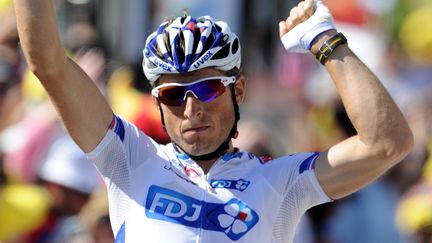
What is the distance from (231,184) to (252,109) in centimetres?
459

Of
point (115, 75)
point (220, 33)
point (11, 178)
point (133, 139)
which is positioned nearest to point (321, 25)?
point (220, 33)

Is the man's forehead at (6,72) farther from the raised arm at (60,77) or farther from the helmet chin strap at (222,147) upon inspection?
the raised arm at (60,77)

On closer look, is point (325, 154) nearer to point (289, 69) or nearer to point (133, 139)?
point (133, 139)

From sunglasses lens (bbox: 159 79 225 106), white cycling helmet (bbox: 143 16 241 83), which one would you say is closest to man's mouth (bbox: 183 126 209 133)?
sunglasses lens (bbox: 159 79 225 106)

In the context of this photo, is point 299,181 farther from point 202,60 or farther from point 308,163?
point 202,60

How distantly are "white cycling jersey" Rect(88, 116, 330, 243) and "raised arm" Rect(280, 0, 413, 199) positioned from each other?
0.09 metres

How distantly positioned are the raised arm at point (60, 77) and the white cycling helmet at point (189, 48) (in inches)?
11.3

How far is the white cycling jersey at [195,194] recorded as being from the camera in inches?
190

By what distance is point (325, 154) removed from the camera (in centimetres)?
493

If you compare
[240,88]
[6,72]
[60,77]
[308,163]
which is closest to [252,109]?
[6,72]

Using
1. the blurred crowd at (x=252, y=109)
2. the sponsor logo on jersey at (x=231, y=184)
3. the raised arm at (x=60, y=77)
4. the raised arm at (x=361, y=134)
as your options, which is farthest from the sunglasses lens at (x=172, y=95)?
the blurred crowd at (x=252, y=109)

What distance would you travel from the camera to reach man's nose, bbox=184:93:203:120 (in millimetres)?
4914

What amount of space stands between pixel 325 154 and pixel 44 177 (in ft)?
13.5

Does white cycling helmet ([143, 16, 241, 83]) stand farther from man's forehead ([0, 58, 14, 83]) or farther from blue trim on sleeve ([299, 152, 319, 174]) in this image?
man's forehead ([0, 58, 14, 83])
